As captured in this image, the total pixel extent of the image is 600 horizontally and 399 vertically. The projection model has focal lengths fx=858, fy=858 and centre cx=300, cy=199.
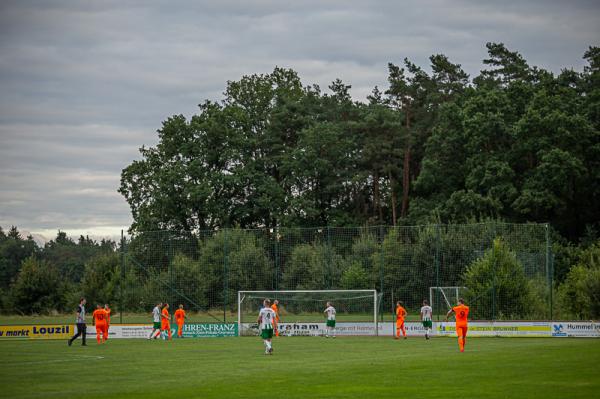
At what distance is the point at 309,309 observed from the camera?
50.4 metres

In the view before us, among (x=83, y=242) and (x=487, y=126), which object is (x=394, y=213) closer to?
(x=487, y=126)

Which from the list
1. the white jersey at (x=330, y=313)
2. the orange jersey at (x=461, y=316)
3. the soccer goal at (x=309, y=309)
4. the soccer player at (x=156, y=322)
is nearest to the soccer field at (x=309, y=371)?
the orange jersey at (x=461, y=316)

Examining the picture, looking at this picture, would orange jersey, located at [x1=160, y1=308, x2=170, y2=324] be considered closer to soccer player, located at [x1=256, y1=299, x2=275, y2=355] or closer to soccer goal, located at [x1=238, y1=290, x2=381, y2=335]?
soccer goal, located at [x1=238, y1=290, x2=381, y2=335]

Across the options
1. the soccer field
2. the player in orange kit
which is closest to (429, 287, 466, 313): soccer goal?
the player in orange kit

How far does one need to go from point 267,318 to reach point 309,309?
20370mm

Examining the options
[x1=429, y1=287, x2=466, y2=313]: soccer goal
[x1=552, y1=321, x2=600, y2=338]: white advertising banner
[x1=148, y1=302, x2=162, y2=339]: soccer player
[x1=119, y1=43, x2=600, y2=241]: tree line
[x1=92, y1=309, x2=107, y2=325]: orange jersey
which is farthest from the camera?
[x1=119, y1=43, x2=600, y2=241]: tree line

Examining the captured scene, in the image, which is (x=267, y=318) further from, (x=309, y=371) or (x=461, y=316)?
(x=461, y=316)

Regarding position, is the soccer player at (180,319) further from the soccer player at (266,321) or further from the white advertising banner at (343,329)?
the soccer player at (266,321)

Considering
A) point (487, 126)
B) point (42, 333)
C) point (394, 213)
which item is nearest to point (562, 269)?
point (487, 126)

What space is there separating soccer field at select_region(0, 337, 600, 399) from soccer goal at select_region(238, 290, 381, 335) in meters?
9.94

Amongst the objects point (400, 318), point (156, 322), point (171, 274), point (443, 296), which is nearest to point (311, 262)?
point (443, 296)

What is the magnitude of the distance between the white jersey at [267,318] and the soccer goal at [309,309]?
616 inches

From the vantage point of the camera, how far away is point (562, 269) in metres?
65.0

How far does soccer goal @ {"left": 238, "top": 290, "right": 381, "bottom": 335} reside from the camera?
153 feet
